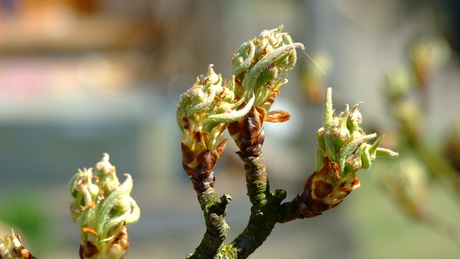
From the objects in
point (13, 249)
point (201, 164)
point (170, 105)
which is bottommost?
point (13, 249)

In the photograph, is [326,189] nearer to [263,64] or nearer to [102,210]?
[263,64]

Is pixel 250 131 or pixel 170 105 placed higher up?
pixel 170 105

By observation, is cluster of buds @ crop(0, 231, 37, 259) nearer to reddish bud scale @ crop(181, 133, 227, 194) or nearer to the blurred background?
reddish bud scale @ crop(181, 133, 227, 194)

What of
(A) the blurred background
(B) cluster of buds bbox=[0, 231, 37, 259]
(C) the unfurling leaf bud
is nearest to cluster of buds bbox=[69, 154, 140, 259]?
(B) cluster of buds bbox=[0, 231, 37, 259]

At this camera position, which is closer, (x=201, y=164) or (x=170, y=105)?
(x=201, y=164)

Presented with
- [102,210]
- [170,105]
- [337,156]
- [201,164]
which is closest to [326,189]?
[337,156]

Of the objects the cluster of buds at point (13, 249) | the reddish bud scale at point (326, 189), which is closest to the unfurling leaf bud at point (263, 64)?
the reddish bud scale at point (326, 189)

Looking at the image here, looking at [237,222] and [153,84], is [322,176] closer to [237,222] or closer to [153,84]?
[237,222]
